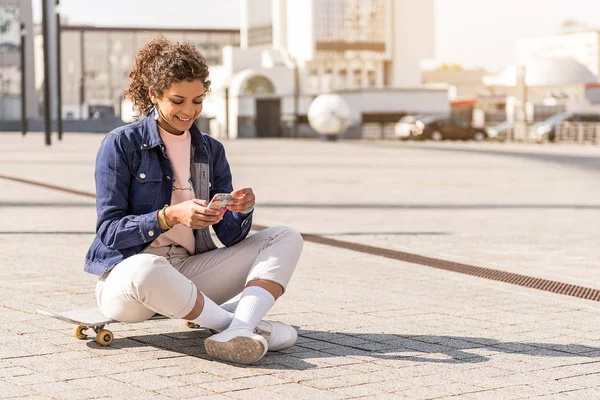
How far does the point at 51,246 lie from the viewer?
9508 millimetres

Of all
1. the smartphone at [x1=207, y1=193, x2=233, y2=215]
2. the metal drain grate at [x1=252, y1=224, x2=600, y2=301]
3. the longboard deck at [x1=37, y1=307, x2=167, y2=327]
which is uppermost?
the smartphone at [x1=207, y1=193, x2=233, y2=215]

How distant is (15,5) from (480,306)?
241 ft

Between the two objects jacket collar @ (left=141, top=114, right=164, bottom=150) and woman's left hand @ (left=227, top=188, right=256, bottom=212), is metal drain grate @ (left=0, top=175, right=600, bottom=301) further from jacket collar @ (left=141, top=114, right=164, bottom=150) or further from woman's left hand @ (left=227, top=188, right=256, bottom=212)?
jacket collar @ (left=141, top=114, right=164, bottom=150)

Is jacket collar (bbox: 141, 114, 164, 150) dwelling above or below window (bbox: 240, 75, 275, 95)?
below

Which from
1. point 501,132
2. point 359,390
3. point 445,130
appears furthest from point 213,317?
point 501,132

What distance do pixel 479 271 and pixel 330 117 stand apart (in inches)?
1588

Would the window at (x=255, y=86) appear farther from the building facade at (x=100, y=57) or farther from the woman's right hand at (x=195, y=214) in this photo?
the woman's right hand at (x=195, y=214)

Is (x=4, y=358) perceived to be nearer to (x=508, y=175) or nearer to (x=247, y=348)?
(x=247, y=348)

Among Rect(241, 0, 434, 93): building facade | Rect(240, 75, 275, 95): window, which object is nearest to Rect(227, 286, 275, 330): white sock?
Rect(240, 75, 275, 95): window

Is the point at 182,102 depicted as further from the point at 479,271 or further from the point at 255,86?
the point at 255,86

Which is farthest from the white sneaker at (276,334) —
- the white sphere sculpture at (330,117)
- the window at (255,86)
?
the window at (255,86)

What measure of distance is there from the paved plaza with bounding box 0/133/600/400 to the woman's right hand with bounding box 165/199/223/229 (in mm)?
608

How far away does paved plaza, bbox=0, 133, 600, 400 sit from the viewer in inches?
182

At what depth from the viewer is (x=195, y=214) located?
475 centimetres
